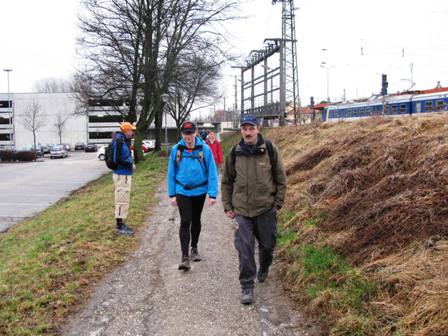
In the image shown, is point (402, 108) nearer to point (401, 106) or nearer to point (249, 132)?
point (401, 106)

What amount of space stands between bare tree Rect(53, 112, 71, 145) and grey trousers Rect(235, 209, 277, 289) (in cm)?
8892

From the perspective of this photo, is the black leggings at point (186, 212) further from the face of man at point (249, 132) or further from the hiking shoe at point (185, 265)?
the face of man at point (249, 132)

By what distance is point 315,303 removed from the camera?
4.07 m

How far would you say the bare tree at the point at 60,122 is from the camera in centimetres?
8781

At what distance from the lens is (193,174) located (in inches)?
211

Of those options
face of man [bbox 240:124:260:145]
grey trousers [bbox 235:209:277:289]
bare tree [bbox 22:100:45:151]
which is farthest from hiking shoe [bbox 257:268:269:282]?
bare tree [bbox 22:100:45:151]

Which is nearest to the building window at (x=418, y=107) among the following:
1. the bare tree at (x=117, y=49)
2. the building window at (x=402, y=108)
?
the building window at (x=402, y=108)

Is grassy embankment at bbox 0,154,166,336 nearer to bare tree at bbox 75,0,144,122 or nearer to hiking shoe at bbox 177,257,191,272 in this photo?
hiking shoe at bbox 177,257,191,272

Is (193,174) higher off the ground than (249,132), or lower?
lower

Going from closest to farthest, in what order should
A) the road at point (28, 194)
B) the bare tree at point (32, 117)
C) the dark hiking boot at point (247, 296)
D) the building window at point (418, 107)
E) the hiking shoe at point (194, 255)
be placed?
the dark hiking boot at point (247, 296), the hiking shoe at point (194, 255), the road at point (28, 194), the building window at point (418, 107), the bare tree at point (32, 117)

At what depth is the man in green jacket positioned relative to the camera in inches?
176

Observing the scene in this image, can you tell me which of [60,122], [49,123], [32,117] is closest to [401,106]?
[32,117]

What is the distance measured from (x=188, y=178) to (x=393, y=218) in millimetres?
2411

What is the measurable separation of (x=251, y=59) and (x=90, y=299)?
1189 inches
